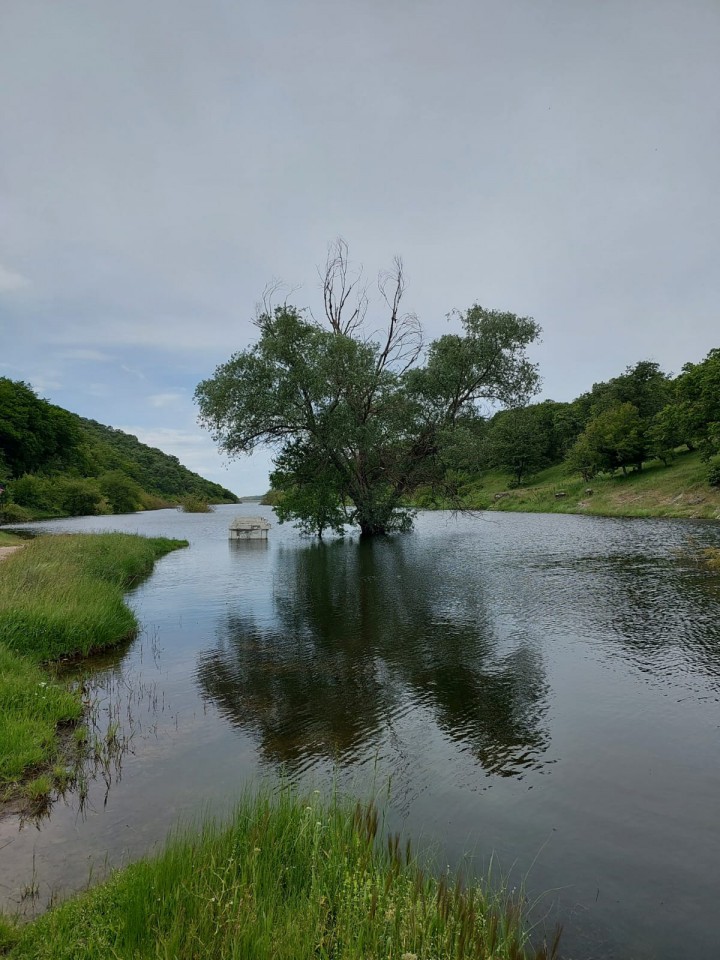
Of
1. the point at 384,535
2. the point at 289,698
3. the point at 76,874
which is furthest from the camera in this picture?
the point at 384,535

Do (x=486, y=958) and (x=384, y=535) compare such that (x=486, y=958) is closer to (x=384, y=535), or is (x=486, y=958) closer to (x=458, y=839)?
(x=458, y=839)

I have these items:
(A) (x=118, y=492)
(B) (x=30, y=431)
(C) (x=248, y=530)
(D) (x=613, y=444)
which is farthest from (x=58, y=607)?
(A) (x=118, y=492)

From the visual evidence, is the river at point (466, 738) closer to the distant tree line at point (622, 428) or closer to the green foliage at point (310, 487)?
the green foliage at point (310, 487)

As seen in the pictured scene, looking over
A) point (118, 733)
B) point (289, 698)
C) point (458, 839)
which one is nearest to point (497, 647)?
point (289, 698)

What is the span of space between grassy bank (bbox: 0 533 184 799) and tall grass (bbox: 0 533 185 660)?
0.02 metres

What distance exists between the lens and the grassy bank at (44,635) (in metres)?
6.70

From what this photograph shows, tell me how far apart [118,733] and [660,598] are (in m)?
15.2

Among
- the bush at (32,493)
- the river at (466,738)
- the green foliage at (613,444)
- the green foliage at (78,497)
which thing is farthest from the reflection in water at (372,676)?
the green foliage at (78,497)

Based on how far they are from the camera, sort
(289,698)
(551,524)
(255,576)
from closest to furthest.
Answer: (289,698), (255,576), (551,524)

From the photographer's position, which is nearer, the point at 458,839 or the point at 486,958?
the point at 486,958

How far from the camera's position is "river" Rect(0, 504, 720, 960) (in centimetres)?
483

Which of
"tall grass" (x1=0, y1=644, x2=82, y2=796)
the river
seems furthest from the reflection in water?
"tall grass" (x1=0, y1=644, x2=82, y2=796)

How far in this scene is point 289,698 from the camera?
936cm

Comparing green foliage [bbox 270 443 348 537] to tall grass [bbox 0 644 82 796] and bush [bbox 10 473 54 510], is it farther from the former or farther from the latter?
bush [bbox 10 473 54 510]
